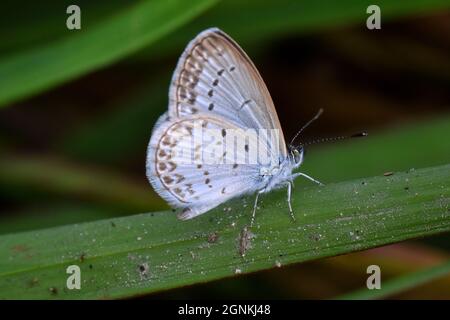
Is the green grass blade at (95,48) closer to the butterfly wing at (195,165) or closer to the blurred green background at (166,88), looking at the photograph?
the blurred green background at (166,88)

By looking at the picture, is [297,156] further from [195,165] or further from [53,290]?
[53,290]

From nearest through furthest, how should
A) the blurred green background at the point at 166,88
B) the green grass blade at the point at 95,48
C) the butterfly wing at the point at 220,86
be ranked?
1. the butterfly wing at the point at 220,86
2. the green grass blade at the point at 95,48
3. the blurred green background at the point at 166,88

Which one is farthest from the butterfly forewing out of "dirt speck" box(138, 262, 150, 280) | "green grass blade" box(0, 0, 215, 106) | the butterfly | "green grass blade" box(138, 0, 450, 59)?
"green grass blade" box(138, 0, 450, 59)

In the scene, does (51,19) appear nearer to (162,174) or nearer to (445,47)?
(162,174)

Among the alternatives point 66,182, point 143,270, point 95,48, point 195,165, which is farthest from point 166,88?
point 143,270

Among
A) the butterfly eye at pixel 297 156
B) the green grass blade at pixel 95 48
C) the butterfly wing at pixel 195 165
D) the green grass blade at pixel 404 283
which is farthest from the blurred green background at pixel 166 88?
the green grass blade at pixel 404 283

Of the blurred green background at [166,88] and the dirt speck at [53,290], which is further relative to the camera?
the blurred green background at [166,88]
